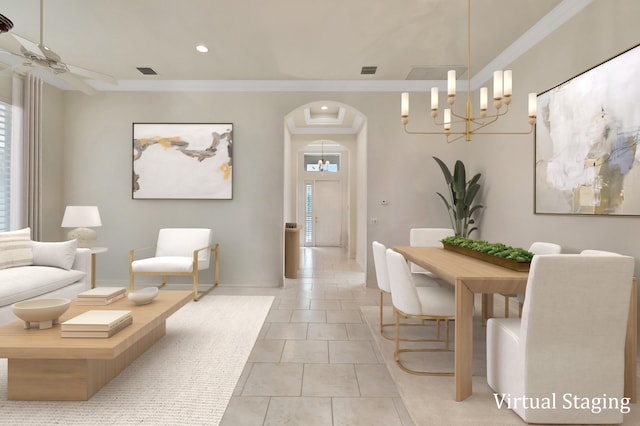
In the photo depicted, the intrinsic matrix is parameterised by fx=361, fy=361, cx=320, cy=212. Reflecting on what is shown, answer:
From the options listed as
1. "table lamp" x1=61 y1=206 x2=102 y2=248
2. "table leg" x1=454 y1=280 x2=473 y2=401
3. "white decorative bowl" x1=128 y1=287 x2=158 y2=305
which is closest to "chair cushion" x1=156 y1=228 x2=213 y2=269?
"table lamp" x1=61 y1=206 x2=102 y2=248

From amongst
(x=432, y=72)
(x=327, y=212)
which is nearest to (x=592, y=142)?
(x=432, y=72)

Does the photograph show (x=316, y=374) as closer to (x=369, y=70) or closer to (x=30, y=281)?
(x=30, y=281)

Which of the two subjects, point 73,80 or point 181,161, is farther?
point 181,161

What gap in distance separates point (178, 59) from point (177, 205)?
6.32 ft

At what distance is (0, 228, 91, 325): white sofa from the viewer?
3092 millimetres

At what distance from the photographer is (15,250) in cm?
354

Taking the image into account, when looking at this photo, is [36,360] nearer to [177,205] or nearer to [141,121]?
[177,205]

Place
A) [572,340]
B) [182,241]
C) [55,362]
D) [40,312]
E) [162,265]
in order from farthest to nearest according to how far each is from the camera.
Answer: [182,241]
[162,265]
[40,312]
[55,362]
[572,340]

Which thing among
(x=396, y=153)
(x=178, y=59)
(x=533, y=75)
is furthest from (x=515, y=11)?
(x=178, y=59)

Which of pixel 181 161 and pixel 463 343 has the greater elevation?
pixel 181 161

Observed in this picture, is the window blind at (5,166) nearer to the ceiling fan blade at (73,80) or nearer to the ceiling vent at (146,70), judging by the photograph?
the ceiling vent at (146,70)

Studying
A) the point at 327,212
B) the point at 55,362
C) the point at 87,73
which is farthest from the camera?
the point at 327,212

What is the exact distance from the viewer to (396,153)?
5141mm

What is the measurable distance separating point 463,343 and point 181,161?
4325 mm
